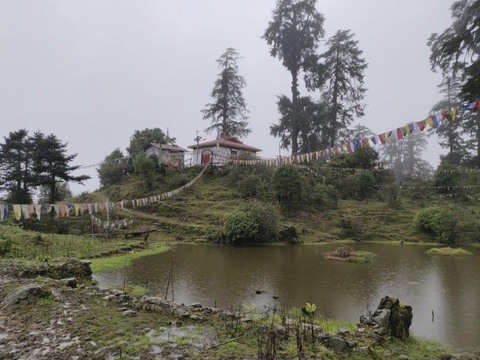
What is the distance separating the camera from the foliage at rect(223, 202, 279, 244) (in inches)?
894

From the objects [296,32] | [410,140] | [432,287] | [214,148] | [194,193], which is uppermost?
[296,32]

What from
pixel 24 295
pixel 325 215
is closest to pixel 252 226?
pixel 325 215

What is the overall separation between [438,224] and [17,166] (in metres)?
34.5

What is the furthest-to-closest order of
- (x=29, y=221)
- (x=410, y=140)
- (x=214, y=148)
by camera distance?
(x=410, y=140) → (x=214, y=148) → (x=29, y=221)

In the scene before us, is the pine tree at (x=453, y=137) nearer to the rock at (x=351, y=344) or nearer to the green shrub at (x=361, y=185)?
the green shrub at (x=361, y=185)

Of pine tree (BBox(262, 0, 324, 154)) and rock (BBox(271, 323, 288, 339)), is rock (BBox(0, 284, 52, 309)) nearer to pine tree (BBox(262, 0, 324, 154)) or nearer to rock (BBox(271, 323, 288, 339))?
rock (BBox(271, 323, 288, 339))

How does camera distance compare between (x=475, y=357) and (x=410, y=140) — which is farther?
(x=410, y=140)

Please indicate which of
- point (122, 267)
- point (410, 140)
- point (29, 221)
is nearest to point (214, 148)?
point (29, 221)

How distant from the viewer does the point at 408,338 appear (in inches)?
264

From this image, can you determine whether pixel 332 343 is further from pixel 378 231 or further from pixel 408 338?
pixel 378 231

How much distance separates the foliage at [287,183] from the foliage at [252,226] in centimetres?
546

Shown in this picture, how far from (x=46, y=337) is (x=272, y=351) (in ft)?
12.9


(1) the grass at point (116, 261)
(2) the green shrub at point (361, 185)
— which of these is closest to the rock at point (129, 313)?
(1) the grass at point (116, 261)

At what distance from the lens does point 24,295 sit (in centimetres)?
757
